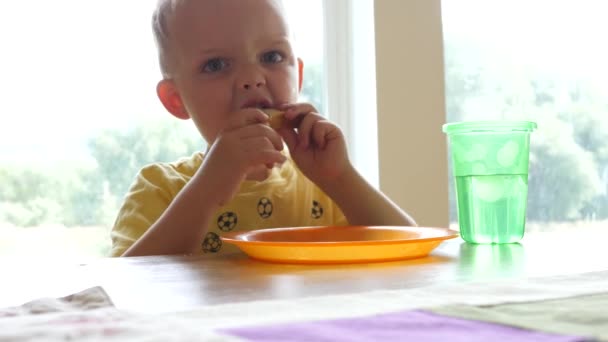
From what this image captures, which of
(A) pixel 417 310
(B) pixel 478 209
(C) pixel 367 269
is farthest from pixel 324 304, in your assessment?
(B) pixel 478 209

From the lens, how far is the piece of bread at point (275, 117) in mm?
1019

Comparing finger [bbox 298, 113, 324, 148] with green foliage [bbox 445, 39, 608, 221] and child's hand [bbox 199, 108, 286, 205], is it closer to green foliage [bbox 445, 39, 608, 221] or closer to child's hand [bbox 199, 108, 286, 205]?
child's hand [bbox 199, 108, 286, 205]

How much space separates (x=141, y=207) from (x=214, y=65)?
0.26 metres

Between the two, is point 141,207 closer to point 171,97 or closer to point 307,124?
point 171,97

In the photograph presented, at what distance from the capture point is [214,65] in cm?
116

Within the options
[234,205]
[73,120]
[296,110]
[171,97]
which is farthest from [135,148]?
[296,110]

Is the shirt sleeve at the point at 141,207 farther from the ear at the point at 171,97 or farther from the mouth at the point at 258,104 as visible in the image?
the mouth at the point at 258,104

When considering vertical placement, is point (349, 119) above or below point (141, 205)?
above

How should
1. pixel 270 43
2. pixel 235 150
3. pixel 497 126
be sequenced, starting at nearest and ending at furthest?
pixel 497 126 < pixel 235 150 < pixel 270 43

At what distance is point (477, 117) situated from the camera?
6.10 ft

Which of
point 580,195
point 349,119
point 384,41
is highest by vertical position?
point 384,41

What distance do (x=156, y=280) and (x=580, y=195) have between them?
1.58 metres

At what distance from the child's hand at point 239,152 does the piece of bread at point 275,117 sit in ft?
0.13

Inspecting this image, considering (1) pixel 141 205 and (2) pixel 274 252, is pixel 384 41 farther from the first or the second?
(2) pixel 274 252
